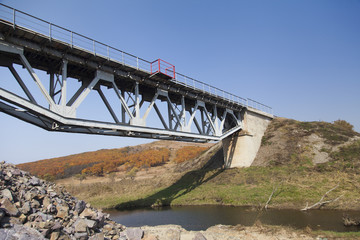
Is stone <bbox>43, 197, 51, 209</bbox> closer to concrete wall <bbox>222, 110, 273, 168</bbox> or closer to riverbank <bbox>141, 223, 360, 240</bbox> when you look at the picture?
riverbank <bbox>141, 223, 360, 240</bbox>

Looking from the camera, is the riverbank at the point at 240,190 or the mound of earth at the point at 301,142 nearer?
the riverbank at the point at 240,190

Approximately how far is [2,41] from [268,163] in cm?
3275

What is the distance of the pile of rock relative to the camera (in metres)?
7.64

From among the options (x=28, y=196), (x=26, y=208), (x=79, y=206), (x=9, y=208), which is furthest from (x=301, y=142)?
(x=9, y=208)

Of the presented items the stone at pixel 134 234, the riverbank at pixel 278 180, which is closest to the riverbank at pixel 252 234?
the stone at pixel 134 234

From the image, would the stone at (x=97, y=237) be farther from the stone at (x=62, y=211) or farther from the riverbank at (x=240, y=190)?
the riverbank at (x=240, y=190)

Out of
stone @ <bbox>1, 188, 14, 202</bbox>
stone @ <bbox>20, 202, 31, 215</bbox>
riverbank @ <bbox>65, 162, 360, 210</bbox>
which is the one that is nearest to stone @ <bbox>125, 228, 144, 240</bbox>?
stone @ <bbox>20, 202, 31, 215</bbox>

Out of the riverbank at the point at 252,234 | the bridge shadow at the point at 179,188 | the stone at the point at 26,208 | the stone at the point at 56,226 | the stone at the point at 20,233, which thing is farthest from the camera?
the bridge shadow at the point at 179,188

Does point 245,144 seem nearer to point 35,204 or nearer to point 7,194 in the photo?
point 35,204

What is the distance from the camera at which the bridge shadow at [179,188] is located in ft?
92.7

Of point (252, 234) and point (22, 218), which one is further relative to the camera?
→ point (252, 234)

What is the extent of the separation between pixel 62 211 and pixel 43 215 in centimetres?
99

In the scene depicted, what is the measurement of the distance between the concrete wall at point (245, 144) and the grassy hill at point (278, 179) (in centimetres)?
128

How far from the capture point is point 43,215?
8.48 m
